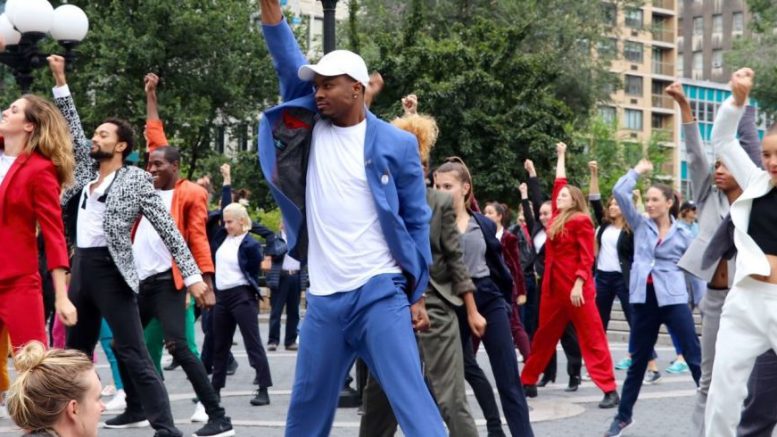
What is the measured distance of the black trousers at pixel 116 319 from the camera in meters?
8.43

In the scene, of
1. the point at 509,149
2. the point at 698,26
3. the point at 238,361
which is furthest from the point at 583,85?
the point at 698,26

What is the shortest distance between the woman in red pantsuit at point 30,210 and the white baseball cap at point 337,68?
219 centimetres

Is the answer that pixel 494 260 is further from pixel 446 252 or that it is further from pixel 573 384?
pixel 573 384

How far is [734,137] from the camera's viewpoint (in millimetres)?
7312

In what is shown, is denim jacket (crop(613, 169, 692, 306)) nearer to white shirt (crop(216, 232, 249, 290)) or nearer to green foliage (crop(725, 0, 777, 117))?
white shirt (crop(216, 232, 249, 290))

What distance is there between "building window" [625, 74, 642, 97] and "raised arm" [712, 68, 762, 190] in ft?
342

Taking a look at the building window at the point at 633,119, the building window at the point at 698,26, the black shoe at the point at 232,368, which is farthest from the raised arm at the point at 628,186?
the building window at the point at 698,26

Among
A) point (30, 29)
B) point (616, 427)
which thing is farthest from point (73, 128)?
point (30, 29)

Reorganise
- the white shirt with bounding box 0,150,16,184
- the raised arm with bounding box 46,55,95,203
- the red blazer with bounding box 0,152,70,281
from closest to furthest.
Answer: the red blazer with bounding box 0,152,70,281
the white shirt with bounding box 0,150,16,184
the raised arm with bounding box 46,55,95,203

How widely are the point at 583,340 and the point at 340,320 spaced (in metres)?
6.19

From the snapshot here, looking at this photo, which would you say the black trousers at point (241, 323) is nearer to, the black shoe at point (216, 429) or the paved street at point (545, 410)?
the paved street at point (545, 410)

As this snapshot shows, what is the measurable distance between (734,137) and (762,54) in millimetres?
38784

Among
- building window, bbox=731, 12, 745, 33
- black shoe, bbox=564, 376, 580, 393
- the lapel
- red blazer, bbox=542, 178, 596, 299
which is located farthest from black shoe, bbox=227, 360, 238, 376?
building window, bbox=731, 12, 745, 33

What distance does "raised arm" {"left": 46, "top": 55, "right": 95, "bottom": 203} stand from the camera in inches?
336
